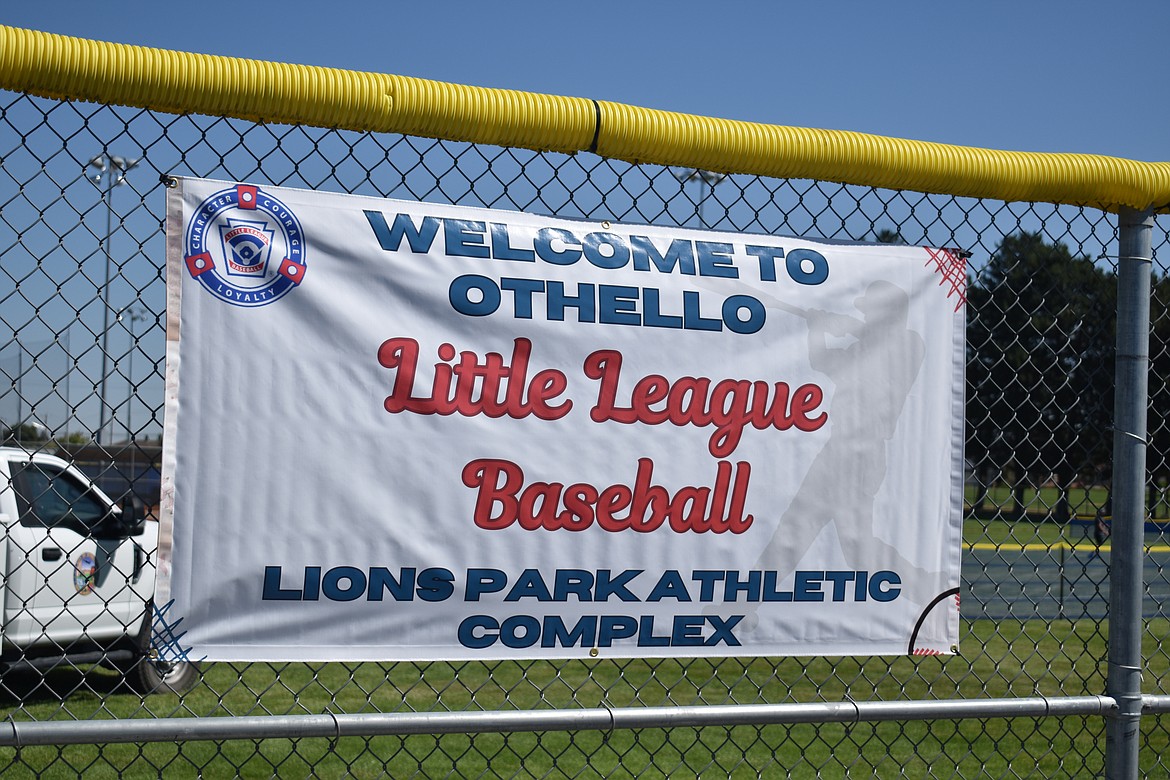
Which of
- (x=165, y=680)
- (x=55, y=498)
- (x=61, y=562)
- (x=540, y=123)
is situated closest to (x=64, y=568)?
(x=61, y=562)

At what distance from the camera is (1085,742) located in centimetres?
636

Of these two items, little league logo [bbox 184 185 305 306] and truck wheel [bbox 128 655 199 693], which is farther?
truck wheel [bbox 128 655 199 693]

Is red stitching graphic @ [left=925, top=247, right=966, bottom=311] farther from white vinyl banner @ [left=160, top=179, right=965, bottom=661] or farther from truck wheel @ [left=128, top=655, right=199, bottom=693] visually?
truck wheel @ [left=128, top=655, right=199, bottom=693]

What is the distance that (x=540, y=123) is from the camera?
2471 millimetres

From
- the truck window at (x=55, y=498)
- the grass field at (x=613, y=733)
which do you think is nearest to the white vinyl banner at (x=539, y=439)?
the grass field at (x=613, y=733)

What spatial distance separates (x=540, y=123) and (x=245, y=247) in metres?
0.72

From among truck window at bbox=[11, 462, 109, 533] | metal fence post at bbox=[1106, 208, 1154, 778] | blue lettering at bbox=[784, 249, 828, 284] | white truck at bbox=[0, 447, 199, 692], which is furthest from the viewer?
truck window at bbox=[11, 462, 109, 533]

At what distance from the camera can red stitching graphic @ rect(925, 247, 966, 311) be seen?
2865 mm

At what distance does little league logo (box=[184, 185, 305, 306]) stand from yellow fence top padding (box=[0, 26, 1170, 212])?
192 millimetres

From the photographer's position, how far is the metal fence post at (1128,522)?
2811 millimetres

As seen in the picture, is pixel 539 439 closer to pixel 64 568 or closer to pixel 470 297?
pixel 470 297

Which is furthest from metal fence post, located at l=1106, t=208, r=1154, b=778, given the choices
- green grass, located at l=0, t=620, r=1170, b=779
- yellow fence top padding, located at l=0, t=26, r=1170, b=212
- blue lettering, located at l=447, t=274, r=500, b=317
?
blue lettering, located at l=447, t=274, r=500, b=317

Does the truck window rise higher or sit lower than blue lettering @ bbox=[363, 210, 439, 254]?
lower

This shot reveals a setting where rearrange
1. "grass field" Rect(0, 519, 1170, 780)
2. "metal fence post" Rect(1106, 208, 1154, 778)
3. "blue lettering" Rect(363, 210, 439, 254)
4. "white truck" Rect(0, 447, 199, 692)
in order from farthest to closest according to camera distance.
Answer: "white truck" Rect(0, 447, 199, 692) < "grass field" Rect(0, 519, 1170, 780) < "metal fence post" Rect(1106, 208, 1154, 778) < "blue lettering" Rect(363, 210, 439, 254)
